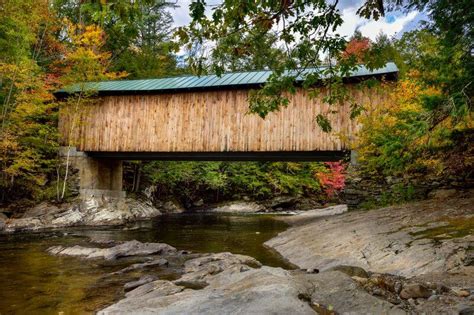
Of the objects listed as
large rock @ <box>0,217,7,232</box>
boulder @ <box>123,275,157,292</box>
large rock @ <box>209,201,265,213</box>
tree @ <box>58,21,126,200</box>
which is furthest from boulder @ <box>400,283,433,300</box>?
large rock @ <box>209,201,265,213</box>

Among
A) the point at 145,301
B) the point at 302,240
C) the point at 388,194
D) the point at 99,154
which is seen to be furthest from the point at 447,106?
the point at 99,154

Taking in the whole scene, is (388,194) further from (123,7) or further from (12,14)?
(12,14)

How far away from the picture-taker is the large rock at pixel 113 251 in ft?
26.9

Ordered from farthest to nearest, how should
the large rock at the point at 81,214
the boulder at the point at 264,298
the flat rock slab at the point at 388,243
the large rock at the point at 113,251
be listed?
the large rock at the point at 81,214, the large rock at the point at 113,251, the flat rock slab at the point at 388,243, the boulder at the point at 264,298

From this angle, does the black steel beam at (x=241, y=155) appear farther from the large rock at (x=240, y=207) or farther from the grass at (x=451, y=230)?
the grass at (x=451, y=230)

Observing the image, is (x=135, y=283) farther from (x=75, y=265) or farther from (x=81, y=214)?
(x=81, y=214)

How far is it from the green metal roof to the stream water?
6.05 meters

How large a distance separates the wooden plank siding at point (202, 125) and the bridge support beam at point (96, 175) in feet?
2.11

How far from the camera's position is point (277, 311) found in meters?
3.21

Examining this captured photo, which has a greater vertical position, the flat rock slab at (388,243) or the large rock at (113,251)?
the flat rock slab at (388,243)

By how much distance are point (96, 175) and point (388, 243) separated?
1599 centimetres

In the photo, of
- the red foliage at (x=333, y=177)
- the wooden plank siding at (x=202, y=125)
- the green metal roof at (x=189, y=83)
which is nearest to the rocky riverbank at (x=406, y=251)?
the wooden plank siding at (x=202, y=125)

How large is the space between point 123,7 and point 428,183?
1023 cm

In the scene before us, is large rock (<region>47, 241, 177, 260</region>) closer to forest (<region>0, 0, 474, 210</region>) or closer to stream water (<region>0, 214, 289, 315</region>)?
stream water (<region>0, 214, 289, 315</region>)
